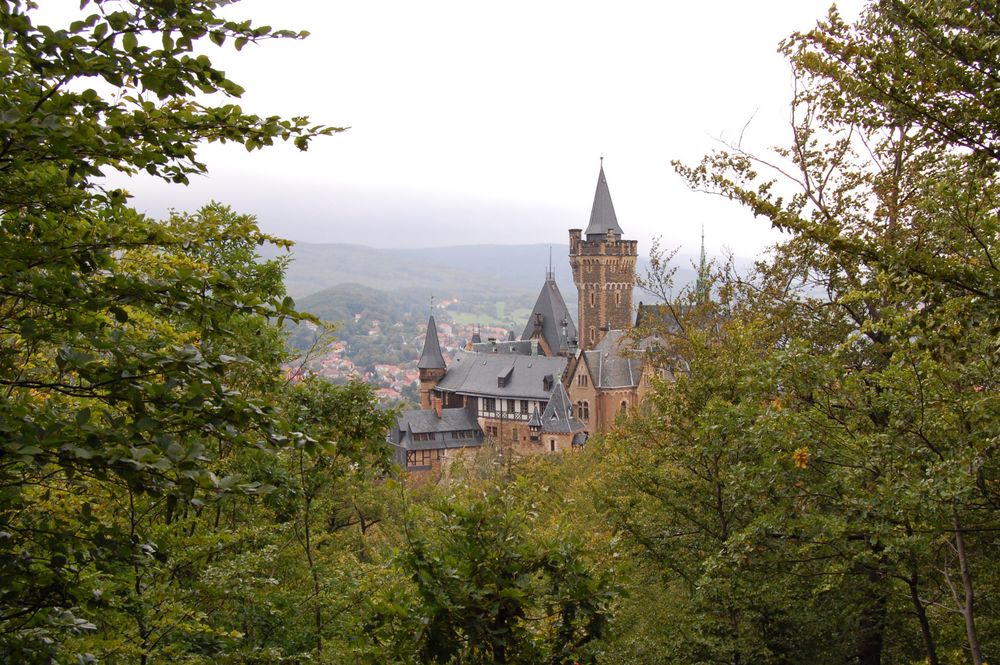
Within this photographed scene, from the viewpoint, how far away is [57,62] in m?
4.05

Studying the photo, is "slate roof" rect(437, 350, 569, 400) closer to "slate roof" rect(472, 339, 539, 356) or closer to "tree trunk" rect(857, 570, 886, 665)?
"slate roof" rect(472, 339, 539, 356)

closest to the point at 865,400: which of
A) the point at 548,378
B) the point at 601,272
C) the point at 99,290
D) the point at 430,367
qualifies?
the point at 99,290

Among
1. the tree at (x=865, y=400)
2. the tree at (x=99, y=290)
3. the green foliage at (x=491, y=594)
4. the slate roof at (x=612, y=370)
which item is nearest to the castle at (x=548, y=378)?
the slate roof at (x=612, y=370)

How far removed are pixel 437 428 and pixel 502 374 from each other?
24.8ft

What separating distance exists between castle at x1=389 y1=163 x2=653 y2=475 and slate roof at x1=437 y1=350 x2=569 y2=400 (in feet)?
0.34

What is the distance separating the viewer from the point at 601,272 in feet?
258

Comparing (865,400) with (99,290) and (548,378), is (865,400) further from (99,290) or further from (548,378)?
(548,378)

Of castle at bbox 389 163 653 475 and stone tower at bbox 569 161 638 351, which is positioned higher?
stone tower at bbox 569 161 638 351

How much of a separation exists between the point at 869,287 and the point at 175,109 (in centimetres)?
823

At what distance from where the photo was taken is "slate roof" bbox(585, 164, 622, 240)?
79.4 metres

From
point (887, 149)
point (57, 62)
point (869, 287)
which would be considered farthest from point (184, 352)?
point (887, 149)

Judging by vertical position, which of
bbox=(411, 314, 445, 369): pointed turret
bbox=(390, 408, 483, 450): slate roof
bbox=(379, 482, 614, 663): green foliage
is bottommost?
bbox=(390, 408, 483, 450): slate roof

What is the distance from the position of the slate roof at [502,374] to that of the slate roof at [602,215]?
520 inches

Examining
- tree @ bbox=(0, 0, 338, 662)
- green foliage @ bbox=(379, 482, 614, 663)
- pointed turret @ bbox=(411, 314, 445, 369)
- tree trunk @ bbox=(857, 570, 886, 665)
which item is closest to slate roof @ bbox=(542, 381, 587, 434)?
pointed turret @ bbox=(411, 314, 445, 369)
